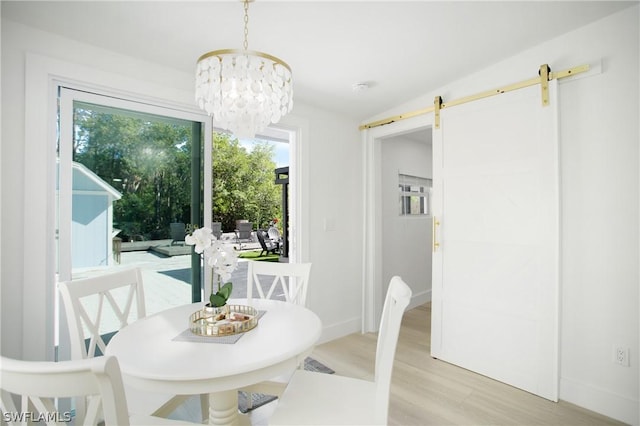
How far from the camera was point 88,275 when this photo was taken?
207 centimetres

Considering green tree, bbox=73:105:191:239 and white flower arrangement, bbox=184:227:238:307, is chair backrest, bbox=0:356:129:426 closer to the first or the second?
white flower arrangement, bbox=184:227:238:307

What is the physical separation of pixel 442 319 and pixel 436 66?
216cm

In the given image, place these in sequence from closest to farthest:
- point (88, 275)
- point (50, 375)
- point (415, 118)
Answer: point (50, 375)
point (88, 275)
point (415, 118)

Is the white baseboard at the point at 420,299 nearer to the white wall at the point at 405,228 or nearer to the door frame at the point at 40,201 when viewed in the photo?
the white wall at the point at 405,228

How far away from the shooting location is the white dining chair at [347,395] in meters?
1.25

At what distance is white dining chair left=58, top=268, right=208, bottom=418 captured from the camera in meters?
1.53

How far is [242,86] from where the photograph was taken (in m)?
1.57

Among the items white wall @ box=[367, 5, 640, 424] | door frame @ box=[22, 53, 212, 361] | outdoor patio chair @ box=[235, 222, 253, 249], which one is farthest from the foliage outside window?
outdoor patio chair @ box=[235, 222, 253, 249]

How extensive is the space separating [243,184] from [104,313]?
9.98 metres

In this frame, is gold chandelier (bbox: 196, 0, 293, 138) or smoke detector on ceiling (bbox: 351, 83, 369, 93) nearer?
gold chandelier (bbox: 196, 0, 293, 138)

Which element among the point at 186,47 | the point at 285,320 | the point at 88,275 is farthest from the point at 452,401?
the point at 186,47

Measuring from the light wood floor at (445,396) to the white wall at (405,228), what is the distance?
48.1 inches

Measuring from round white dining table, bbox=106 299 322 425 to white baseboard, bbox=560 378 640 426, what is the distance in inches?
76.7

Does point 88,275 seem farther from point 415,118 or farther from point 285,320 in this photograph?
point 415,118
